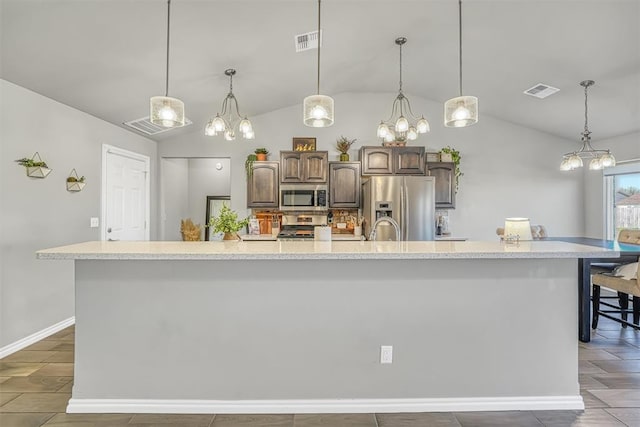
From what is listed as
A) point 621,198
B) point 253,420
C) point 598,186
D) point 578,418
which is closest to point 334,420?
point 253,420

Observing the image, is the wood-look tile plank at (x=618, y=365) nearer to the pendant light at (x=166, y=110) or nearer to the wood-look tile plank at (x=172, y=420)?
the wood-look tile plank at (x=172, y=420)

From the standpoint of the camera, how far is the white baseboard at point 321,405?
2.19 m

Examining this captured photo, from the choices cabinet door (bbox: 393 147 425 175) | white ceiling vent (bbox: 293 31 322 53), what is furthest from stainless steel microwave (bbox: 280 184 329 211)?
white ceiling vent (bbox: 293 31 322 53)

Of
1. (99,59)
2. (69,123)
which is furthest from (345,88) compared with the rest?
(69,123)

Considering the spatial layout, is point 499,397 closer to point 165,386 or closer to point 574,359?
point 574,359

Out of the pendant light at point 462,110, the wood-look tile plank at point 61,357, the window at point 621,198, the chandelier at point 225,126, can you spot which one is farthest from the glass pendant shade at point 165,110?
the window at point 621,198

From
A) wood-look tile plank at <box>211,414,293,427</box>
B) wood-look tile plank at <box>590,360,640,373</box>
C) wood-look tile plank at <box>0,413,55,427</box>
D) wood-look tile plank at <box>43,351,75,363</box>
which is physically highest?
wood-look tile plank at <box>590,360,640,373</box>

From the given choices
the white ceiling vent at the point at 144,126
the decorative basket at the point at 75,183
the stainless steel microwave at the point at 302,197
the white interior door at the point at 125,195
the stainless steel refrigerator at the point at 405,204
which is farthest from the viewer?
the stainless steel microwave at the point at 302,197

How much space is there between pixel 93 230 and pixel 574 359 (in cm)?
479

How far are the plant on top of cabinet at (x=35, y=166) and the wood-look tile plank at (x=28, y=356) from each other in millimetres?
1598

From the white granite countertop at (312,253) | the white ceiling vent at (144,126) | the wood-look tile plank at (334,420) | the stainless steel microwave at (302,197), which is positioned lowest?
the wood-look tile plank at (334,420)

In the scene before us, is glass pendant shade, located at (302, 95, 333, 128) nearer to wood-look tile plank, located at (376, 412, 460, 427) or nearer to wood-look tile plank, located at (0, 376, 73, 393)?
wood-look tile plank, located at (376, 412, 460, 427)

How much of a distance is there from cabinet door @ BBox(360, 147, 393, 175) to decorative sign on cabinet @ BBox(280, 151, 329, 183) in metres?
0.61

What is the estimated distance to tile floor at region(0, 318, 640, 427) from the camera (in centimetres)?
209
